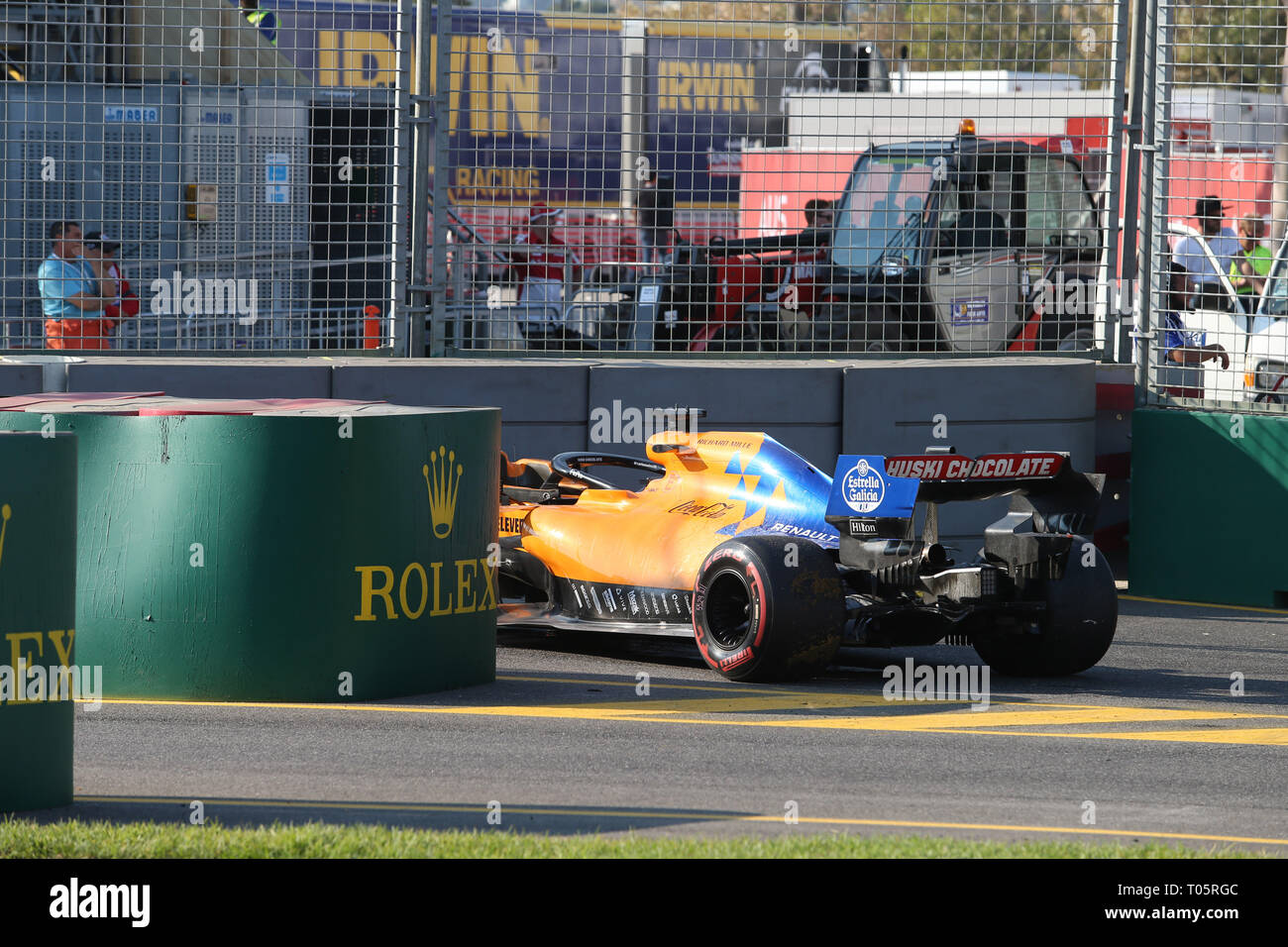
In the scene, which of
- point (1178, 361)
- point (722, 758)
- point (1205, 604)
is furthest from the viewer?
point (1178, 361)

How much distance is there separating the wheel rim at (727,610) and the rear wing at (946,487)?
0.53 meters

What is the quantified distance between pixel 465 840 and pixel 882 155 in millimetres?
12223

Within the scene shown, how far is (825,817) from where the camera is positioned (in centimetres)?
562

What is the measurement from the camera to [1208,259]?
1212cm

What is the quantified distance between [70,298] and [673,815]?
769 cm

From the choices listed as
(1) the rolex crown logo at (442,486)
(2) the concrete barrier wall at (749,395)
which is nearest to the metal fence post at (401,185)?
(2) the concrete barrier wall at (749,395)

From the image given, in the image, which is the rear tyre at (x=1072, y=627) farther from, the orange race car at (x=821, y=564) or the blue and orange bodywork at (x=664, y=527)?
the blue and orange bodywork at (x=664, y=527)

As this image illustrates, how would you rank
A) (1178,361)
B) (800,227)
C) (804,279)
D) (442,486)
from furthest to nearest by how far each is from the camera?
1. (804,279)
2. (800,227)
3. (1178,361)
4. (442,486)

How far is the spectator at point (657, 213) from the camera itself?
1265 cm

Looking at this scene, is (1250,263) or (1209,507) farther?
(1250,263)

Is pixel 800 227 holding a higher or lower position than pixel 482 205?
lower
